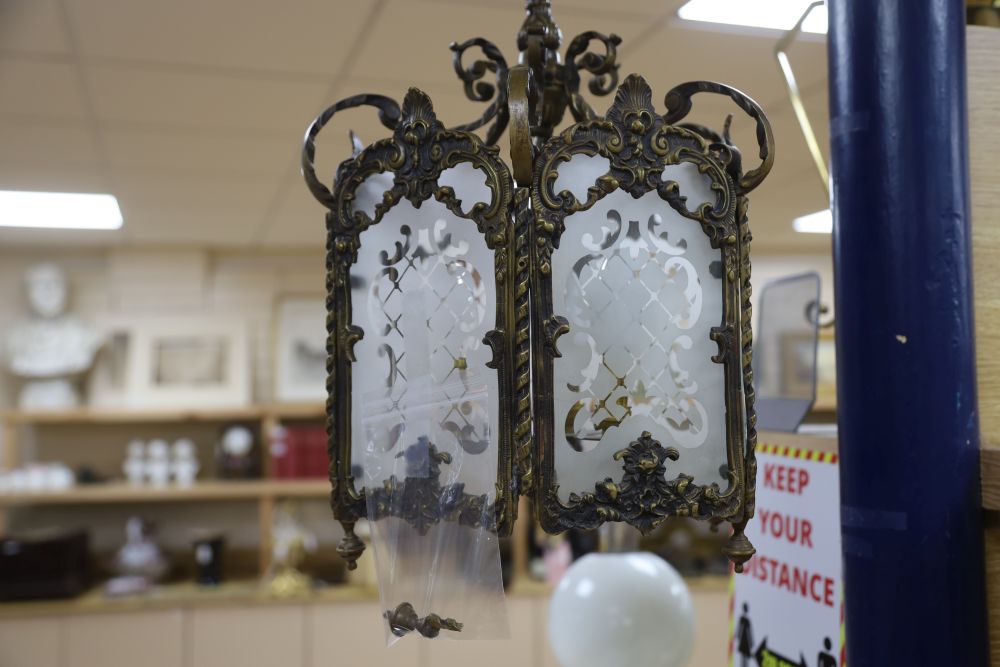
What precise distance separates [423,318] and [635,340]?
0.18 m

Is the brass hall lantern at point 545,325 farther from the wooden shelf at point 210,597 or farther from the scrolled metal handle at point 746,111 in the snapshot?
the wooden shelf at point 210,597

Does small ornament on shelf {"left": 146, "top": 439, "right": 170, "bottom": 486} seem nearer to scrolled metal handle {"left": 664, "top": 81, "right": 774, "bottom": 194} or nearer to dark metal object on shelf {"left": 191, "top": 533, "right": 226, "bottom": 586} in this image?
dark metal object on shelf {"left": 191, "top": 533, "right": 226, "bottom": 586}

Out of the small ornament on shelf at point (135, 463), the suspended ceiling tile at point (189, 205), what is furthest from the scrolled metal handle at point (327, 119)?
the small ornament on shelf at point (135, 463)

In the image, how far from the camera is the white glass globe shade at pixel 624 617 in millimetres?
1191

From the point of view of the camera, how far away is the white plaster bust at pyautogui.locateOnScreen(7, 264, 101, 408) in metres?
3.80

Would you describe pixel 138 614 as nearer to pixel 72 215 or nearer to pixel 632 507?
pixel 72 215

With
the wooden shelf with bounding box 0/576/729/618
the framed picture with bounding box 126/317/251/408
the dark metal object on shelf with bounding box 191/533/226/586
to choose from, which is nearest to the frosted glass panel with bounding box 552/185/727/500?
the wooden shelf with bounding box 0/576/729/618

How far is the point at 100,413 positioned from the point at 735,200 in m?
3.61

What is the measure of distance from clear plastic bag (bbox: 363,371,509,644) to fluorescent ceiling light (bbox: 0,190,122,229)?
2.72 m

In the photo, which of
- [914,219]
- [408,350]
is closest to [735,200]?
[914,219]

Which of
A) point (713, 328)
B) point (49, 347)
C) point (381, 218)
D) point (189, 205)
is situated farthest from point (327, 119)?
point (49, 347)

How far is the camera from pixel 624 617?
4.02ft

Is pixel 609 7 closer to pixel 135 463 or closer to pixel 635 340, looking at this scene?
pixel 635 340

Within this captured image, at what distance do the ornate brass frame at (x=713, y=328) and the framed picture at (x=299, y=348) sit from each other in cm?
356
